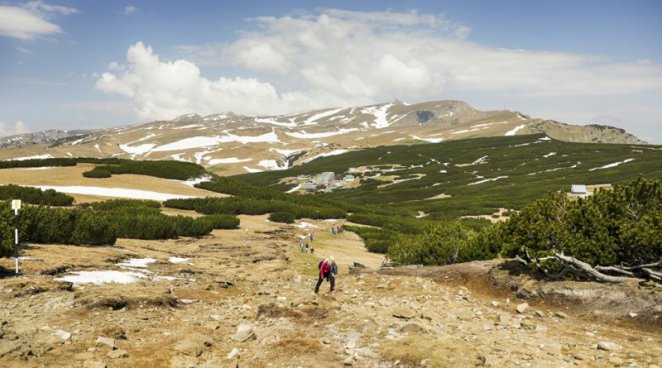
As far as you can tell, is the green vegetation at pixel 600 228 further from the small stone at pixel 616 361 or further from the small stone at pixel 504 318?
the small stone at pixel 616 361

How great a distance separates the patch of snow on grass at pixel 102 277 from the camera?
17.6 m

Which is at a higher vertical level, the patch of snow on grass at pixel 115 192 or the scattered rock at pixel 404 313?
the patch of snow on grass at pixel 115 192

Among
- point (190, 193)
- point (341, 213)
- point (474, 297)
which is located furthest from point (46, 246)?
point (341, 213)

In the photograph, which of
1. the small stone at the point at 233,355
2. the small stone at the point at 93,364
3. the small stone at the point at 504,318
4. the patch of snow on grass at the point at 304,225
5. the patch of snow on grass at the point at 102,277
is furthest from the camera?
the patch of snow on grass at the point at 304,225

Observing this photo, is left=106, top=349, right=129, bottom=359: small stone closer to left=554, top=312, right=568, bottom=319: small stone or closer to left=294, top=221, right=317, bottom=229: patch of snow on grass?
left=554, top=312, right=568, bottom=319: small stone

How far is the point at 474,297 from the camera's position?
734 inches

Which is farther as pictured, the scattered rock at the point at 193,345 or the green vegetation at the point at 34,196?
the green vegetation at the point at 34,196

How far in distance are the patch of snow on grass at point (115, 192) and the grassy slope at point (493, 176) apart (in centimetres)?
4307

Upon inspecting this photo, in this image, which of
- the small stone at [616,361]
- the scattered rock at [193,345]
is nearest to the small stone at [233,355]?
the scattered rock at [193,345]

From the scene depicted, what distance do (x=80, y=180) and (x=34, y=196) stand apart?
59.7ft

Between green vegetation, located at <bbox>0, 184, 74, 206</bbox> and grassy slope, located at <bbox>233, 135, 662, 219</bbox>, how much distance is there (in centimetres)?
5638

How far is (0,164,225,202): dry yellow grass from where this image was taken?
57.2 meters

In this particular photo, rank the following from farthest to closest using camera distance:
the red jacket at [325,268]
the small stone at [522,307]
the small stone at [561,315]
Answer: the red jacket at [325,268]
the small stone at [522,307]
the small stone at [561,315]

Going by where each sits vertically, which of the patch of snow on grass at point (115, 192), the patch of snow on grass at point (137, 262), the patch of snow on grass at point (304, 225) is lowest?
the patch of snow on grass at point (304, 225)
